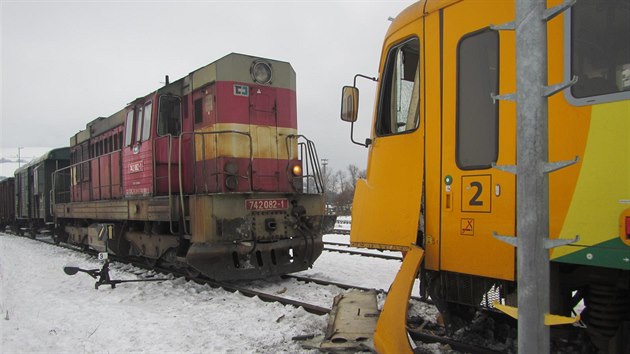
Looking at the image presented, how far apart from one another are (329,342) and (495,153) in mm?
2501

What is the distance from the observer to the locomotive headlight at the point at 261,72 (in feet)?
27.2

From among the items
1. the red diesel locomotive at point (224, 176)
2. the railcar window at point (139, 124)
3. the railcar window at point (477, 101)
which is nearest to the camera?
the railcar window at point (477, 101)

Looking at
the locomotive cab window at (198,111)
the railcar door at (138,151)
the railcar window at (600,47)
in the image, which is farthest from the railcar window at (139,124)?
the railcar window at (600,47)

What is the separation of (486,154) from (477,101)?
416 millimetres

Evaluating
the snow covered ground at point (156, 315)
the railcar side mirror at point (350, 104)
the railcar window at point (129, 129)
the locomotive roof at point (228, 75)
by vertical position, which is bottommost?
the snow covered ground at point (156, 315)

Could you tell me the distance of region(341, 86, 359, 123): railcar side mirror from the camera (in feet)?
14.3

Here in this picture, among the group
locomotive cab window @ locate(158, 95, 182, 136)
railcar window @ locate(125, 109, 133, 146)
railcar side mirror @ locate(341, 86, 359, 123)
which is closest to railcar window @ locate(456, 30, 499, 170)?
railcar side mirror @ locate(341, 86, 359, 123)

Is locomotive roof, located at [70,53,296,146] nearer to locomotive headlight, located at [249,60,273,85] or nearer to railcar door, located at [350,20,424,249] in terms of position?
locomotive headlight, located at [249,60,273,85]

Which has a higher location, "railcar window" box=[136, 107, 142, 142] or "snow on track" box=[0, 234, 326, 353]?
"railcar window" box=[136, 107, 142, 142]


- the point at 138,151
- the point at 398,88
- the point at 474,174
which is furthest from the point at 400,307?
the point at 138,151

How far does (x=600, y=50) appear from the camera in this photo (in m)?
2.68

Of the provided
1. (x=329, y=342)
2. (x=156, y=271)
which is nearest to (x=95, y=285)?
(x=156, y=271)

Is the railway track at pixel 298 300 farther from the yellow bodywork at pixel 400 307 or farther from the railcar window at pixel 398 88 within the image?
the railcar window at pixel 398 88

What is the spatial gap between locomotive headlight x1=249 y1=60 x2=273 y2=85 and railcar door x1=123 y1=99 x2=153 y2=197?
2.18 meters
